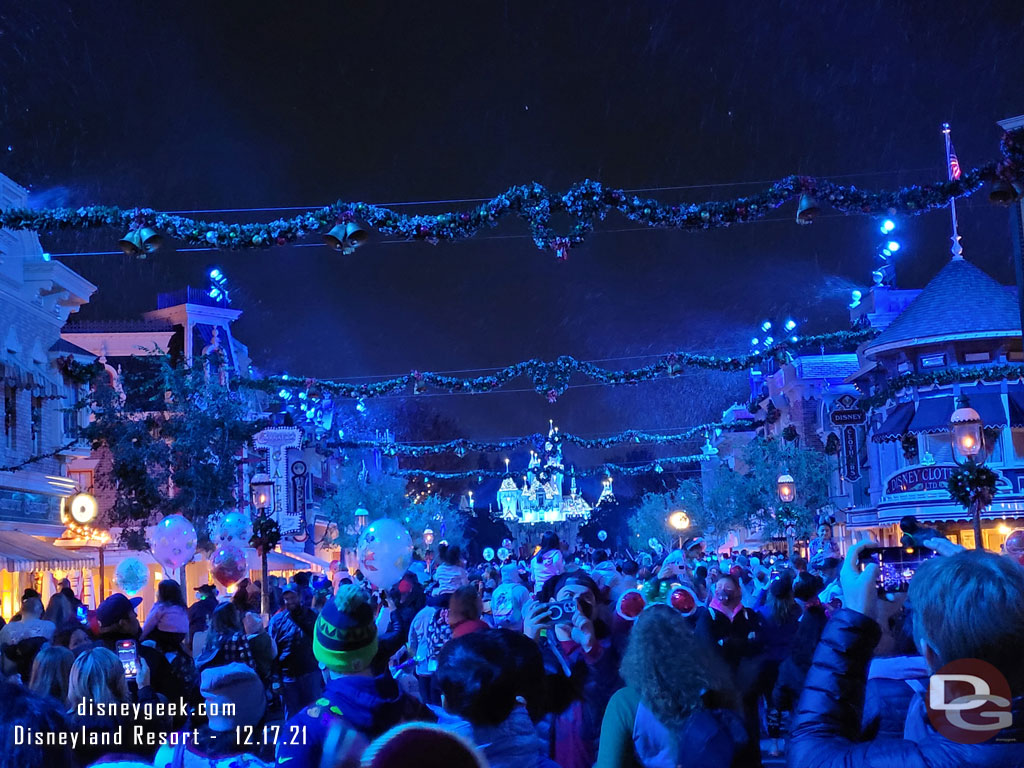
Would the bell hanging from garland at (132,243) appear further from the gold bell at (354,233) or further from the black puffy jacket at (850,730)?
the black puffy jacket at (850,730)

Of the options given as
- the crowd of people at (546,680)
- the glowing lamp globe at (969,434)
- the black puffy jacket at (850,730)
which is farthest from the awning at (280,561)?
the black puffy jacket at (850,730)

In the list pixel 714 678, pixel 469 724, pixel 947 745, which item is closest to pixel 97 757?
pixel 469 724

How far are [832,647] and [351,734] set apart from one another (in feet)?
7.41

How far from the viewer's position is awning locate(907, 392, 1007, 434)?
33.7 meters

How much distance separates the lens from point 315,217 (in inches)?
537

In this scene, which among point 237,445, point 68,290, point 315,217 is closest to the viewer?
point 315,217

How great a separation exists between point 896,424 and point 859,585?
34.2 metres

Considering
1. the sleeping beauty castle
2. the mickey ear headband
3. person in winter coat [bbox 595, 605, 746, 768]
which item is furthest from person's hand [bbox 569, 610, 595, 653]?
the sleeping beauty castle

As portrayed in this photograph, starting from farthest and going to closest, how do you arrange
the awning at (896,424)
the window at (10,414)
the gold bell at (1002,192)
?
the awning at (896,424)
the window at (10,414)
the gold bell at (1002,192)

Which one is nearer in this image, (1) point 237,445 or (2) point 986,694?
(2) point 986,694

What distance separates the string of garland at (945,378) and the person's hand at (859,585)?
97.0 ft

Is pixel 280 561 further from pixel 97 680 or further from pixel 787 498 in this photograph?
pixel 97 680

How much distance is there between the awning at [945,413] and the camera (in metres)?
33.7

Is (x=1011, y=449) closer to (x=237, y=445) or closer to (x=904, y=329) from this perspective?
(x=904, y=329)
